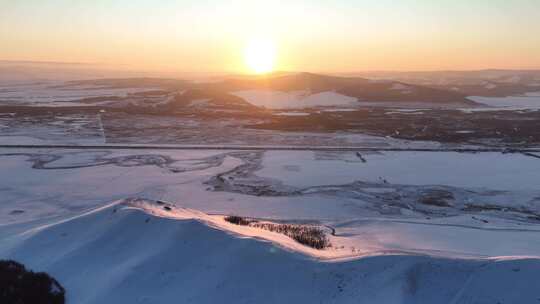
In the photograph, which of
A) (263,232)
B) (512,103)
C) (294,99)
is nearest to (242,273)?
(263,232)

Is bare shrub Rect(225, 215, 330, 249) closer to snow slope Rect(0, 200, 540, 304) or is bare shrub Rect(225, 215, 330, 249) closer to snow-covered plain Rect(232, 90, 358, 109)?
snow slope Rect(0, 200, 540, 304)

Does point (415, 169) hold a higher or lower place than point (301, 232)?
lower

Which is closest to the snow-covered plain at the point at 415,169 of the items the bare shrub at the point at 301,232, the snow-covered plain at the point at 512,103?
the bare shrub at the point at 301,232

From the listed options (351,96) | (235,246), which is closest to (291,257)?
(235,246)

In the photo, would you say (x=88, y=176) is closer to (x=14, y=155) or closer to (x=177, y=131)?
(x=14, y=155)

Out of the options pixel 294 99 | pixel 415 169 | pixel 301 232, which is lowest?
pixel 415 169

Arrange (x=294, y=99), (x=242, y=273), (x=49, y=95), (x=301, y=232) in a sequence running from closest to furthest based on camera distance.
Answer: (x=242, y=273) → (x=301, y=232) → (x=294, y=99) → (x=49, y=95)

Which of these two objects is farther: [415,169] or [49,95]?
[49,95]

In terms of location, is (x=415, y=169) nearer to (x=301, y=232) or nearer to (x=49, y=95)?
(x=301, y=232)

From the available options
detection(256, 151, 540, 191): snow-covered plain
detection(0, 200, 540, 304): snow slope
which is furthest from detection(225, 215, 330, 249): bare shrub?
detection(256, 151, 540, 191): snow-covered plain
